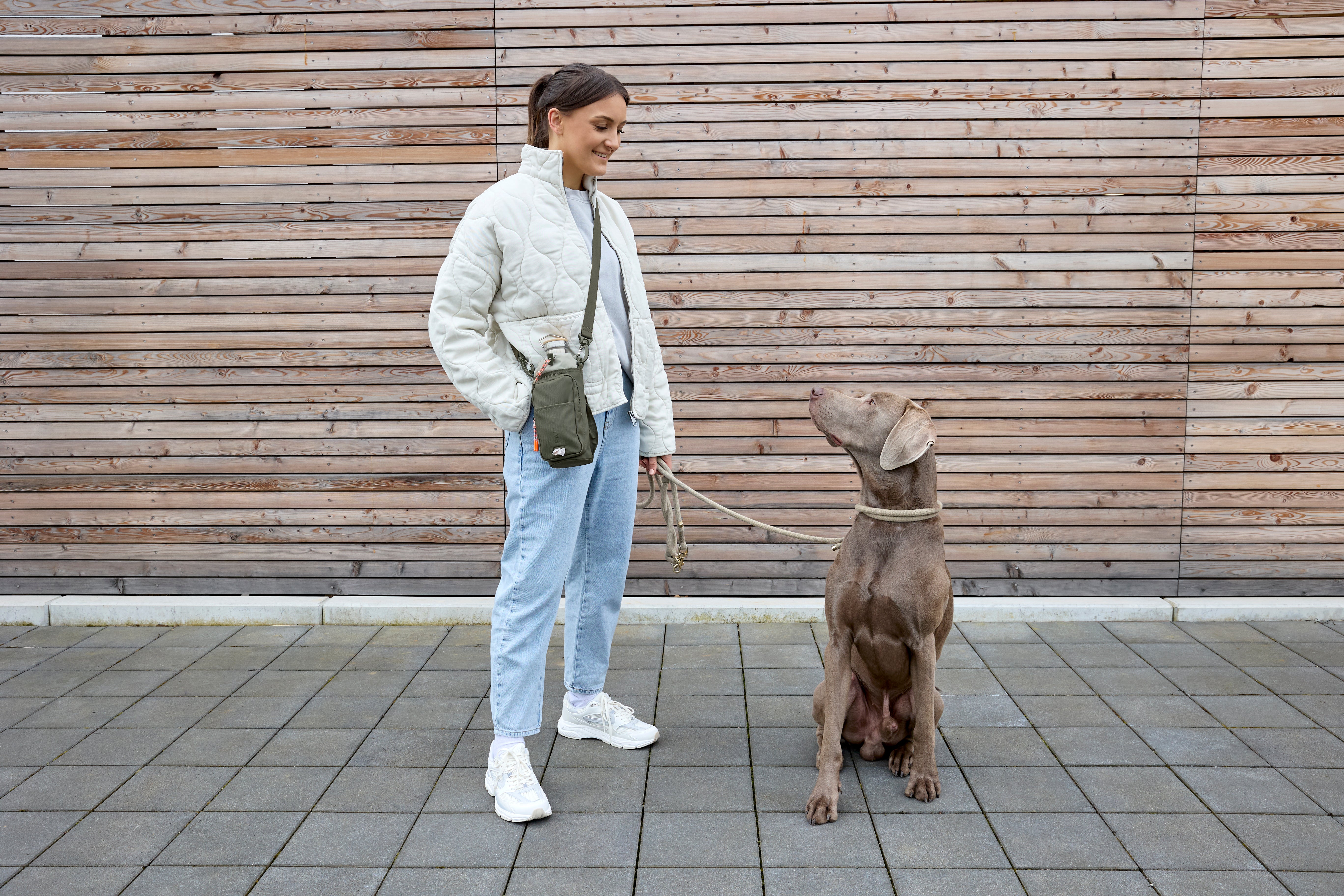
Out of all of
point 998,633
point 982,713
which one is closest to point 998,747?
point 982,713

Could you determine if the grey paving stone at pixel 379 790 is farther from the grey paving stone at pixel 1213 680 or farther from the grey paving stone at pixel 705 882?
the grey paving stone at pixel 1213 680

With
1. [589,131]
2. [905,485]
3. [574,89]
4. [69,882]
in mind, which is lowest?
[69,882]

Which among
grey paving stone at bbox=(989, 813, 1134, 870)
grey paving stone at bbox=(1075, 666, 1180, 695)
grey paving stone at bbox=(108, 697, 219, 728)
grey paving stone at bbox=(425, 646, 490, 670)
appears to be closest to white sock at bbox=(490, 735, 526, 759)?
grey paving stone at bbox=(425, 646, 490, 670)

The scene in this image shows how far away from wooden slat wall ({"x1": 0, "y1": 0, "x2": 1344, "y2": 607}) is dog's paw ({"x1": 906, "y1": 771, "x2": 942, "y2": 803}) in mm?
1928

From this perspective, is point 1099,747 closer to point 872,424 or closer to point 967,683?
point 967,683

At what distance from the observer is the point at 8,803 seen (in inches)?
118

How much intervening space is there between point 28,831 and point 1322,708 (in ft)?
14.9

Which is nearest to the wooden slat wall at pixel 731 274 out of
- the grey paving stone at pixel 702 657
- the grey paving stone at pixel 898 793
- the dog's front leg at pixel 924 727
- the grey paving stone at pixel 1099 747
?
the grey paving stone at pixel 702 657

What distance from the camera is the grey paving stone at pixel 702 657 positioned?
163 inches

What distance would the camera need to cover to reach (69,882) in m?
2.57

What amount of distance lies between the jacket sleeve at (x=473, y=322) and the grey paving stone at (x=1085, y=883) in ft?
6.37

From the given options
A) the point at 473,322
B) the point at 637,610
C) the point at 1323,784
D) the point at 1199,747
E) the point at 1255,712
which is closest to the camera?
the point at 473,322

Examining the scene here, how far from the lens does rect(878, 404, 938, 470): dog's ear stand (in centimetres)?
286

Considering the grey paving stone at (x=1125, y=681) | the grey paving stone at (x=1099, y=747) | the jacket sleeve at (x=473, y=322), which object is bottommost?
the grey paving stone at (x=1099, y=747)
